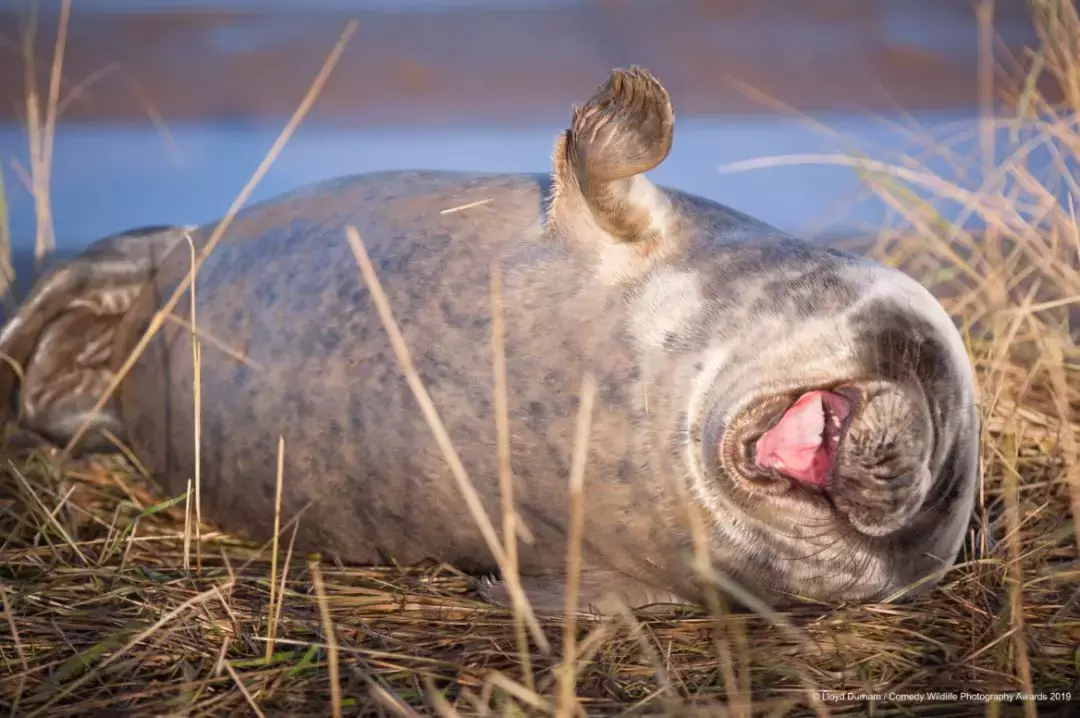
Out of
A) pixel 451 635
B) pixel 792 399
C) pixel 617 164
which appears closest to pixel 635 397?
pixel 792 399

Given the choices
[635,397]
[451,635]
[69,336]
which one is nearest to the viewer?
[451,635]

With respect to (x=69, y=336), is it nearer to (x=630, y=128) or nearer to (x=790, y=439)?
(x=630, y=128)

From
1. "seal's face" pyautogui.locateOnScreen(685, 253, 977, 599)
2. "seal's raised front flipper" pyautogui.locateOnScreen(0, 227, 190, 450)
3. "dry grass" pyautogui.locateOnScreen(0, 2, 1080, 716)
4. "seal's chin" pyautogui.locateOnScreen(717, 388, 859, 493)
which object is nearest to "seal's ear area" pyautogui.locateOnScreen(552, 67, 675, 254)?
"seal's face" pyautogui.locateOnScreen(685, 253, 977, 599)

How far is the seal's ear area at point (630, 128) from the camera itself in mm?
2340

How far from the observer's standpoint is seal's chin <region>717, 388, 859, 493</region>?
2289mm

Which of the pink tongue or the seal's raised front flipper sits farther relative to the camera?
the seal's raised front flipper

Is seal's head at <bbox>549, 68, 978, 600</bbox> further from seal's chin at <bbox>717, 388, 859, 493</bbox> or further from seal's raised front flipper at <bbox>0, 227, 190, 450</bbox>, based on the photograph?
seal's raised front flipper at <bbox>0, 227, 190, 450</bbox>

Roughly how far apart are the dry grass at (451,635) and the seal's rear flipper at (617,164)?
620mm

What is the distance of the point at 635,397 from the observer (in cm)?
233

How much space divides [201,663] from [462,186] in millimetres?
1297

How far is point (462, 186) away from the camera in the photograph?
2.83m

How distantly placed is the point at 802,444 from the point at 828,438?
0.18 feet

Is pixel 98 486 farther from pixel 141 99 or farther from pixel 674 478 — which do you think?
pixel 141 99

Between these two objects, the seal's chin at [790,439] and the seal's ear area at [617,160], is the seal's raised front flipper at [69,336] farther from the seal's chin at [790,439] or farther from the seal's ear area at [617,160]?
the seal's chin at [790,439]
